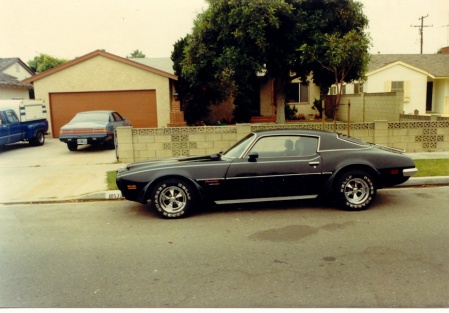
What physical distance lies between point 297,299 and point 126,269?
192 centimetres

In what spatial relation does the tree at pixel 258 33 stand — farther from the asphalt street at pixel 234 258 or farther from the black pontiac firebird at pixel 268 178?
the asphalt street at pixel 234 258

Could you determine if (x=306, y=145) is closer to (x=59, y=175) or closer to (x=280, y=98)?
(x=59, y=175)

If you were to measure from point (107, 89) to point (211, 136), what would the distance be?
31.1 feet

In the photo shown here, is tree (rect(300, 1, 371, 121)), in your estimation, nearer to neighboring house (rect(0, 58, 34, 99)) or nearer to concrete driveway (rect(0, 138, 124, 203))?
concrete driveway (rect(0, 138, 124, 203))

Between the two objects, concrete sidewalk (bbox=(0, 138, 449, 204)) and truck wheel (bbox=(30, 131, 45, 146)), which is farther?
truck wheel (bbox=(30, 131, 45, 146))

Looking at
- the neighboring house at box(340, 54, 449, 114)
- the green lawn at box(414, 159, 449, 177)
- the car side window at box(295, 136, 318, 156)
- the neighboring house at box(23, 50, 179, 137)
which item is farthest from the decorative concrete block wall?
the neighboring house at box(340, 54, 449, 114)

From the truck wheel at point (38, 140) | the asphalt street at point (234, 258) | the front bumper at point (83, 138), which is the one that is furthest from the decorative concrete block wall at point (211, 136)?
A: the truck wheel at point (38, 140)

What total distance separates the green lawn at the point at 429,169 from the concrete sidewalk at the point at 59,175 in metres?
0.20

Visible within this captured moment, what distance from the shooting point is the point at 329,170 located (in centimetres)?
634

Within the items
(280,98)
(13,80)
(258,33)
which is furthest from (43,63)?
(258,33)

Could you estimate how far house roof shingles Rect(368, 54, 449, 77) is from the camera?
90.3ft

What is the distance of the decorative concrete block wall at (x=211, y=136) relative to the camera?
11282 mm

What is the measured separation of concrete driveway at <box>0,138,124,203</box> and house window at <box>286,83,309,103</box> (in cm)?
1458

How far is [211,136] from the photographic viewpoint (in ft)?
37.2
